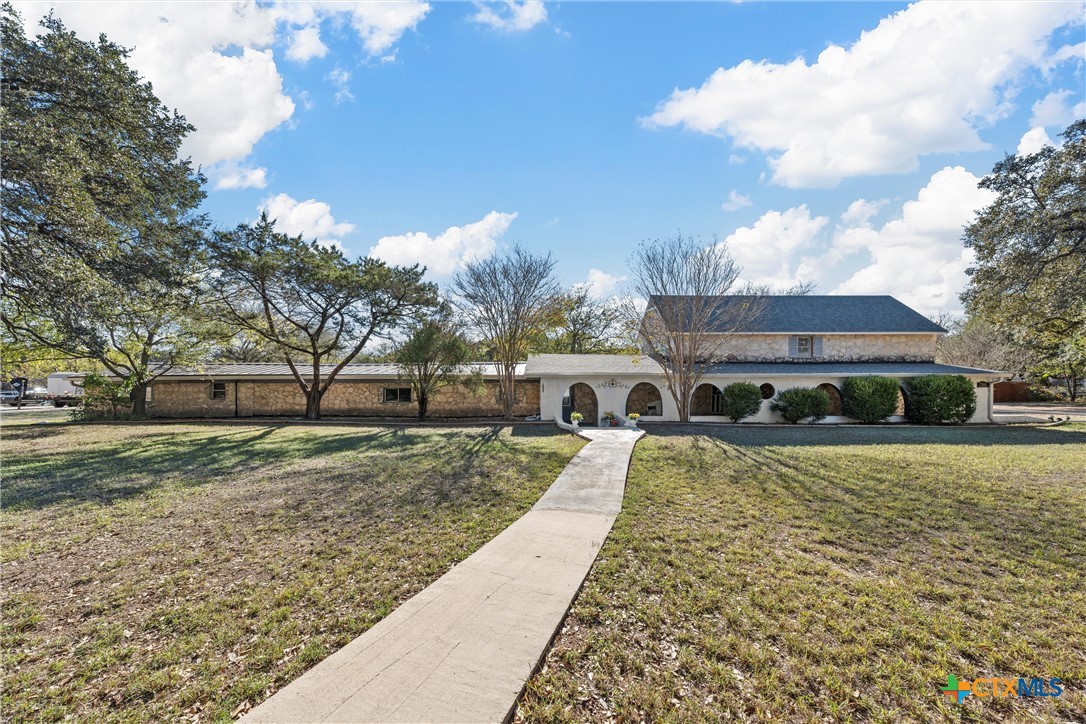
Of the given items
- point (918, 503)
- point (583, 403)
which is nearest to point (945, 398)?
point (583, 403)

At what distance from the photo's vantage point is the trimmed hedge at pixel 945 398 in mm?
17188

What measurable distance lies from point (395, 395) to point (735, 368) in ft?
51.4

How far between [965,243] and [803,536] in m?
18.9

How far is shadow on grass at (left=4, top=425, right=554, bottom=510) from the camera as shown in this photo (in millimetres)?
A: 7395

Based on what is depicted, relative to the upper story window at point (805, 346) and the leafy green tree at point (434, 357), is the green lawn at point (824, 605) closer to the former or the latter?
the leafy green tree at point (434, 357)

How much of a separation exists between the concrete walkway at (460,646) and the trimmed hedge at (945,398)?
745 inches

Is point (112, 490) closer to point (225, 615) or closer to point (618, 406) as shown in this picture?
point (225, 615)

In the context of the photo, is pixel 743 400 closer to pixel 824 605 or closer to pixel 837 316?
pixel 837 316

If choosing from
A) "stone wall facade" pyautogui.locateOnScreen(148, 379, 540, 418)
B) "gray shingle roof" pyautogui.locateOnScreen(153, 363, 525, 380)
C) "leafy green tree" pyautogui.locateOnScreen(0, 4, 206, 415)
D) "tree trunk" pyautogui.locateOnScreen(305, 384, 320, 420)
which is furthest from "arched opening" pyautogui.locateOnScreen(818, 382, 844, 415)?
"leafy green tree" pyautogui.locateOnScreen(0, 4, 206, 415)

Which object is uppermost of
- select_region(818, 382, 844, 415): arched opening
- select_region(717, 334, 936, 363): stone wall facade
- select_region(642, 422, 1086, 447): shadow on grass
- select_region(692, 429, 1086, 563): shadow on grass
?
Result: select_region(717, 334, 936, 363): stone wall facade

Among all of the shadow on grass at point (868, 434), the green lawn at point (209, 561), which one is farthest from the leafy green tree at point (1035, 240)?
the green lawn at point (209, 561)

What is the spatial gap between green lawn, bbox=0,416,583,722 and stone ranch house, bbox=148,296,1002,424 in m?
10.8

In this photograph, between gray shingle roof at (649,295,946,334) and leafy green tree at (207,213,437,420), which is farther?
gray shingle roof at (649,295,946,334)

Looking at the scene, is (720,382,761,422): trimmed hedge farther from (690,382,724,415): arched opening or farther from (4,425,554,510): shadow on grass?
(4,425,554,510): shadow on grass
